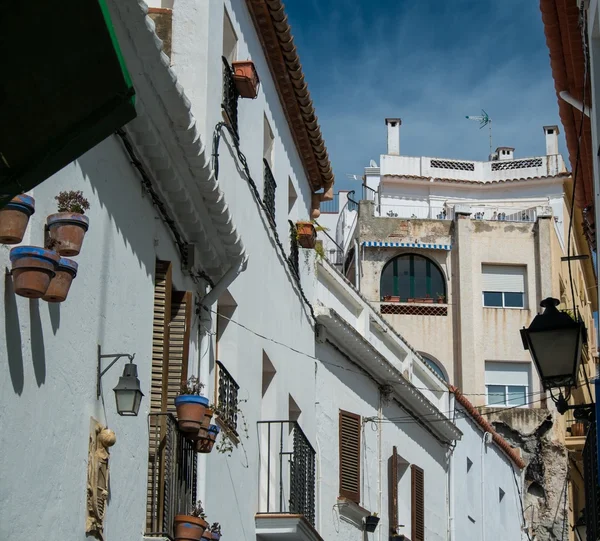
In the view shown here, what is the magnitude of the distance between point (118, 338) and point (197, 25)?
4526 millimetres

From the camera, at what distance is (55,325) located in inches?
297

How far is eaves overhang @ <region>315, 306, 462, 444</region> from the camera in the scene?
→ 1965 centimetres

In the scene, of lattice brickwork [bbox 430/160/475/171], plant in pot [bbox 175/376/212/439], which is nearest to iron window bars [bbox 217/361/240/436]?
plant in pot [bbox 175/376/212/439]

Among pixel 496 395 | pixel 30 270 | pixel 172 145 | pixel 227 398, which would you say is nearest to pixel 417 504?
pixel 227 398

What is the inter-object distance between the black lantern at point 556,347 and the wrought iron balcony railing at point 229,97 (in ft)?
17.0

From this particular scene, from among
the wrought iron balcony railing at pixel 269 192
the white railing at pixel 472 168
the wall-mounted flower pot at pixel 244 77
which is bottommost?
the wrought iron balcony railing at pixel 269 192

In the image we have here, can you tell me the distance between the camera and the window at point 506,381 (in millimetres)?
42938

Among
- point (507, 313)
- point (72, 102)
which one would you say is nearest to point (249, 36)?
point (72, 102)

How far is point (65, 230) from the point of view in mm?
7266

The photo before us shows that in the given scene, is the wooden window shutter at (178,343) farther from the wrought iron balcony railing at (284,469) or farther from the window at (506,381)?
the window at (506,381)

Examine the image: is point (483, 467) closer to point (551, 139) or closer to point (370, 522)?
point (370, 522)

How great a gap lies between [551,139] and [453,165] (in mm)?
4757

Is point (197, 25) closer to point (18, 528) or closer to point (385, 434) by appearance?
point (18, 528)

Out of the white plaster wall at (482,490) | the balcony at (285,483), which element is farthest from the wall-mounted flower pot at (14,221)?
the white plaster wall at (482,490)
